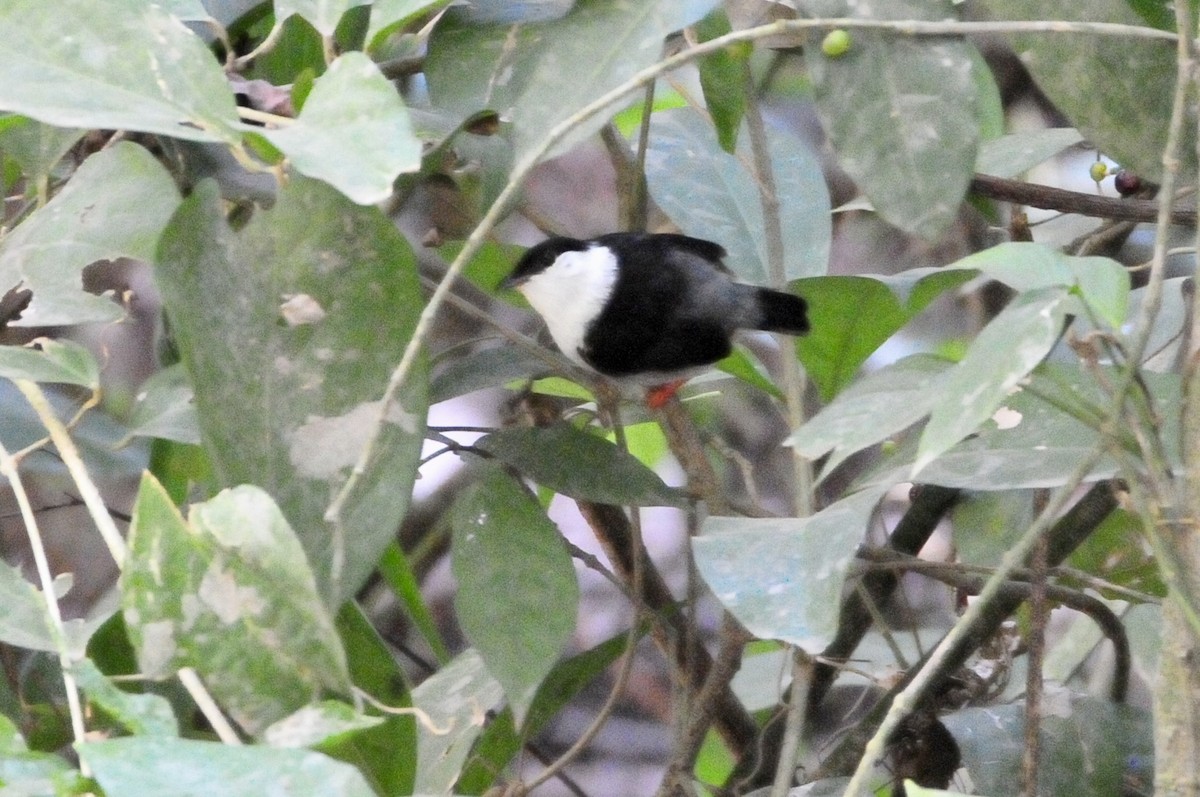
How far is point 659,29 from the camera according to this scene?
29.3 inches

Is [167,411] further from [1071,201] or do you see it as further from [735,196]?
[1071,201]

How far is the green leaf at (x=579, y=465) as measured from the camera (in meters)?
0.91

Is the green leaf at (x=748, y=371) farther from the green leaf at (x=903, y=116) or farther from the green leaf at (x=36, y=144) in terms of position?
the green leaf at (x=36, y=144)

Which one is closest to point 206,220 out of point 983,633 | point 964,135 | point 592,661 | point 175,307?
point 175,307

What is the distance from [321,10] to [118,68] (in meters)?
0.14

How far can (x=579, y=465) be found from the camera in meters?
0.93

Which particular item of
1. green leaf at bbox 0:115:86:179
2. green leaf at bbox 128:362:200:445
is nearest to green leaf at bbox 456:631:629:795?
green leaf at bbox 128:362:200:445

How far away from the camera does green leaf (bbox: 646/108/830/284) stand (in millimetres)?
1149

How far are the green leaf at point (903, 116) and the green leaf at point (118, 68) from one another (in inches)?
14.2

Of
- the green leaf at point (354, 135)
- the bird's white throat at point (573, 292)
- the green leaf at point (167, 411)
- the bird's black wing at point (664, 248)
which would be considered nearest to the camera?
the green leaf at point (354, 135)

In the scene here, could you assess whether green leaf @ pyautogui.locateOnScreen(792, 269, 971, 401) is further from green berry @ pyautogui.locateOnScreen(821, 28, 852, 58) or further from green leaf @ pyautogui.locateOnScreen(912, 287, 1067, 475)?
green leaf @ pyautogui.locateOnScreen(912, 287, 1067, 475)

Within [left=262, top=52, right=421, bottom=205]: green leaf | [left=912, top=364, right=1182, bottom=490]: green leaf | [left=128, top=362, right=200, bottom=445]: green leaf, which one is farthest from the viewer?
[left=128, top=362, right=200, bottom=445]: green leaf

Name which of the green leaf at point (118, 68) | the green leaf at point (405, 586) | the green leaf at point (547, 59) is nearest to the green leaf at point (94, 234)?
the green leaf at point (118, 68)

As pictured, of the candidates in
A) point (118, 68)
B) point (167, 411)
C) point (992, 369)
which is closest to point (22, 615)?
point (167, 411)
